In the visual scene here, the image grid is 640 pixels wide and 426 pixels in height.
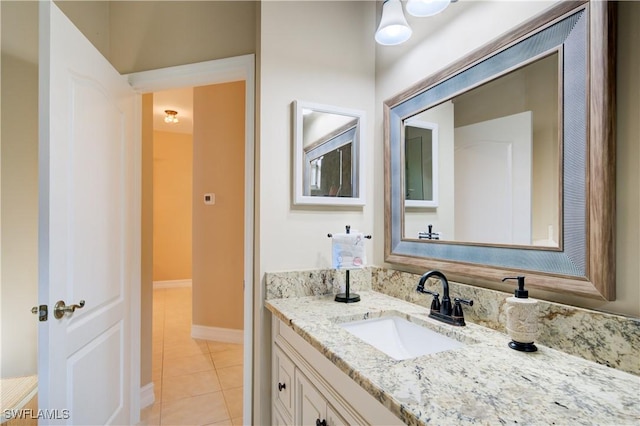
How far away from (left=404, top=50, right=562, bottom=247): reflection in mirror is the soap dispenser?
189mm

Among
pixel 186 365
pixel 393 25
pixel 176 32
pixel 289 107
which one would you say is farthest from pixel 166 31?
pixel 186 365

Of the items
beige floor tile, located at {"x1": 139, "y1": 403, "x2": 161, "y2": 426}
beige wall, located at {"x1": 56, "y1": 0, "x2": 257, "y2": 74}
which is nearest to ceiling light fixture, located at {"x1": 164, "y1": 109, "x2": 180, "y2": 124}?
beige wall, located at {"x1": 56, "y1": 0, "x2": 257, "y2": 74}

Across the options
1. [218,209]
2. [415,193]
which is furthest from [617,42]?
[218,209]

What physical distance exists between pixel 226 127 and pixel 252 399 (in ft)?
8.45

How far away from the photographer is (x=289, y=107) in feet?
5.07

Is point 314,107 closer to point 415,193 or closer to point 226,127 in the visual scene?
point 415,193

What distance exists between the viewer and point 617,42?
2.59 feet

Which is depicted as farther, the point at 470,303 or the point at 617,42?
the point at 470,303

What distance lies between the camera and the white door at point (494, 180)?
101 cm

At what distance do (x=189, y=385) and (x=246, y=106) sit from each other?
2.13 m

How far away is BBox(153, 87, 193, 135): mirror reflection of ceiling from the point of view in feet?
12.7

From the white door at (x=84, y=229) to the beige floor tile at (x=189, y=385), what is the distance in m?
0.38

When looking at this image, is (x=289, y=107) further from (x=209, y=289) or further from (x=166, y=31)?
(x=209, y=289)

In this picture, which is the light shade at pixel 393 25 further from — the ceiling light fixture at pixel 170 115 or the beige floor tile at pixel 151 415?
the ceiling light fixture at pixel 170 115
